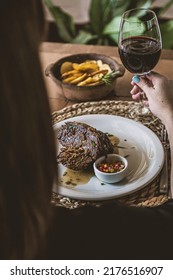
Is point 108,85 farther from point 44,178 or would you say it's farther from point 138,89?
point 44,178

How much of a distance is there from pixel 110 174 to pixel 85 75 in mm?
466

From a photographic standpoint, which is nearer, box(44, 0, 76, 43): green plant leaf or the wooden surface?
the wooden surface

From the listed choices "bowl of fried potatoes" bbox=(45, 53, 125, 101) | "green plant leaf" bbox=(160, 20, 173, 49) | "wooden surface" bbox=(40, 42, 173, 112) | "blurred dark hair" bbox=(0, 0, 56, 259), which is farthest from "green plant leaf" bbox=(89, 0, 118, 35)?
"blurred dark hair" bbox=(0, 0, 56, 259)

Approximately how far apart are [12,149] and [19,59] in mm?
101

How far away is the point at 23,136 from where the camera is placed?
54 centimetres

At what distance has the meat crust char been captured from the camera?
1068 mm

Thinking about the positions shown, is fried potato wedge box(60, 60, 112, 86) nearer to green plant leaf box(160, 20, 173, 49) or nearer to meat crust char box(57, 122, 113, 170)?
meat crust char box(57, 122, 113, 170)

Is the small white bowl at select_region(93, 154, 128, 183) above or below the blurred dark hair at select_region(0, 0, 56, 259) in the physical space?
below

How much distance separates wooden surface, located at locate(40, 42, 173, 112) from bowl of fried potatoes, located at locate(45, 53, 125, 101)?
2cm

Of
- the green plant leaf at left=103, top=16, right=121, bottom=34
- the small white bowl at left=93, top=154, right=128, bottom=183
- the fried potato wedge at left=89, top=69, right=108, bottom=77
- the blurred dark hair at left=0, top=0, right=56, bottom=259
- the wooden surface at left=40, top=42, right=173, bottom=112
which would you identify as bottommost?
the green plant leaf at left=103, top=16, right=121, bottom=34

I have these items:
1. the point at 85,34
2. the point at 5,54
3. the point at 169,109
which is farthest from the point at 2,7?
the point at 85,34

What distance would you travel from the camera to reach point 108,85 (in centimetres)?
135

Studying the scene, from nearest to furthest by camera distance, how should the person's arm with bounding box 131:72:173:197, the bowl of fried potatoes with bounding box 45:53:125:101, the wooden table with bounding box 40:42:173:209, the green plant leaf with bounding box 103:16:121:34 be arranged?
the wooden table with bounding box 40:42:173:209 → the person's arm with bounding box 131:72:173:197 → the bowl of fried potatoes with bounding box 45:53:125:101 → the green plant leaf with bounding box 103:16:121:34

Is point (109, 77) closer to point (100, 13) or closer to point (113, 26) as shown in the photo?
point (113, 26)
